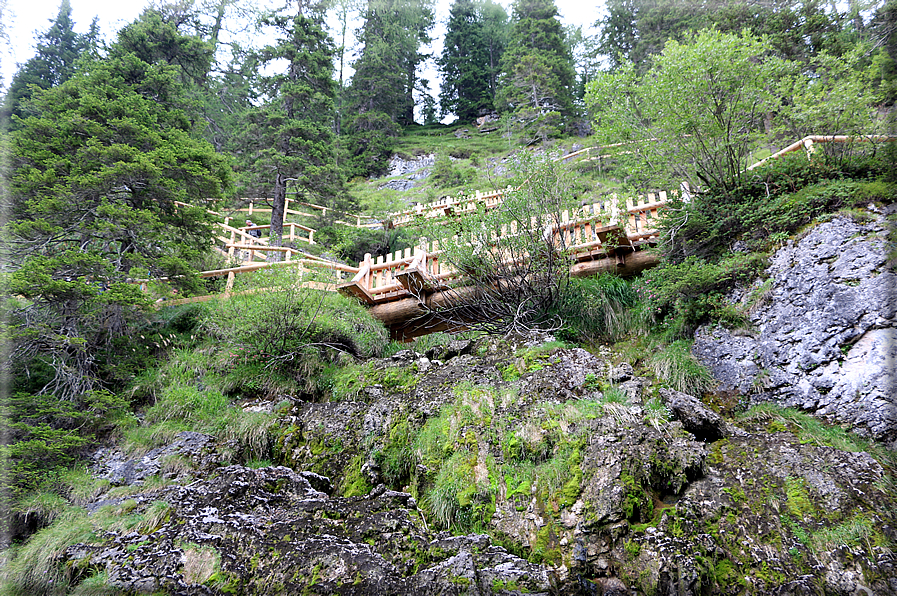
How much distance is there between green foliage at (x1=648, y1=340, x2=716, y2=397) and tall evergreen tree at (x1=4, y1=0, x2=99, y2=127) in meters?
24.1

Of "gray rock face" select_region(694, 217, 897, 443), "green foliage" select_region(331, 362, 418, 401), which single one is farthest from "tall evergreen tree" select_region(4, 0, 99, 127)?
"gray rock face" select_region(694, 217, 897, 443)

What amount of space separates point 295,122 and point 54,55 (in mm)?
15910

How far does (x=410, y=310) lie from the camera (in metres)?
7.41

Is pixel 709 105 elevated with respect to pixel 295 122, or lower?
lower

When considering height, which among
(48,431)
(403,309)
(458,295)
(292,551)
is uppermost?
(458,295)

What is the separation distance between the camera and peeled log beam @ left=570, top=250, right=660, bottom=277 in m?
6.68

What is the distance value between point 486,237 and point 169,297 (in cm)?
550

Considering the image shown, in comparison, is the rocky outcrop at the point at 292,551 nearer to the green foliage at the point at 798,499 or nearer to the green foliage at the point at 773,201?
the green foliage at the point at 798,499

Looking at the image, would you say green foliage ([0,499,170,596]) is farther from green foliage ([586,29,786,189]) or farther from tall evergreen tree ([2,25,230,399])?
green foliage ([586,29,786,189])

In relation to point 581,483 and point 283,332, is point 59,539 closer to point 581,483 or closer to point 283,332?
point 283,332

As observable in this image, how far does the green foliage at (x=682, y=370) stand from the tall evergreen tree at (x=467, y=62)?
28753mm

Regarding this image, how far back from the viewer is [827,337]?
433cm

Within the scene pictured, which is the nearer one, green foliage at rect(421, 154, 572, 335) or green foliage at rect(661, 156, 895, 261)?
green foliage at rect(661, 156, 895, 261)

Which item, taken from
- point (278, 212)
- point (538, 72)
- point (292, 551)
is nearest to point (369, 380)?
point (292, 551)
